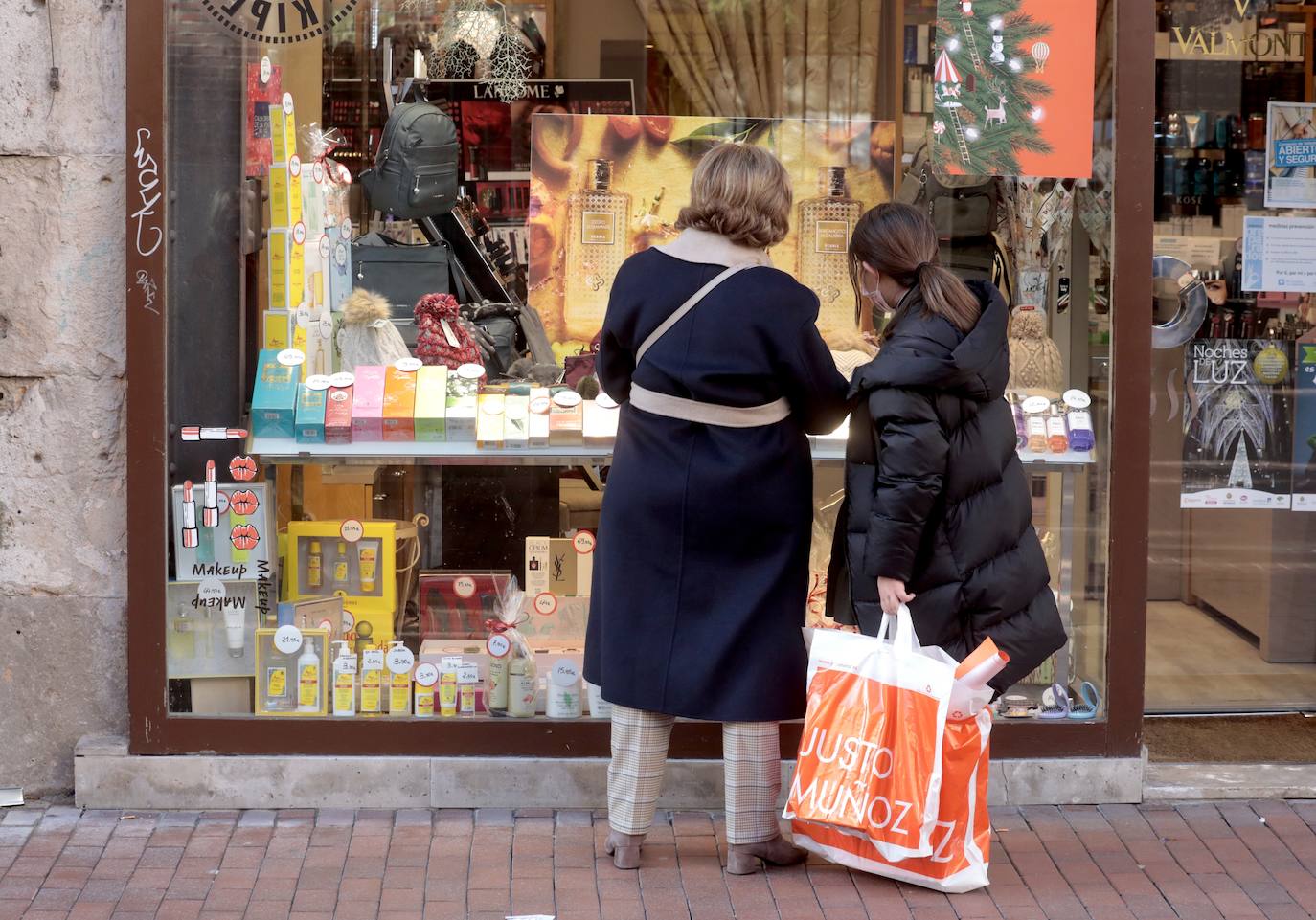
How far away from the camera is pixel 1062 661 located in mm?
4930

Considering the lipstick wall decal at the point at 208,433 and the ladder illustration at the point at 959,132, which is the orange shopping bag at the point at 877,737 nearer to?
the ladder illustration at the point at 959,132

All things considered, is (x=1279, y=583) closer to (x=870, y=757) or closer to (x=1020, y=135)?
(x=1020, y=135)

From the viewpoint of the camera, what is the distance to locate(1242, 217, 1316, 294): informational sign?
602 cm

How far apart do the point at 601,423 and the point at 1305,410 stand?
114 inches

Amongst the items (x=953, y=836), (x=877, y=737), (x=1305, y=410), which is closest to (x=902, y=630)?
(x=877, y=737)

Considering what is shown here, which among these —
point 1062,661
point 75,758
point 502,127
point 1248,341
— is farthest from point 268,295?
point 1248,341

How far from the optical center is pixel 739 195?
400 centimetres

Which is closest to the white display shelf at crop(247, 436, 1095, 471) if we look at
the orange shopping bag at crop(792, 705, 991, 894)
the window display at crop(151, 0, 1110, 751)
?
the window display at crop(151, 0, 1110, 751)

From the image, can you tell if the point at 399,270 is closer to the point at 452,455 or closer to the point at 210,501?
the point at 452,455

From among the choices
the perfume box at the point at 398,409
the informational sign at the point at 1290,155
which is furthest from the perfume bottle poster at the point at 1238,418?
the perfume box at the point at 398,409

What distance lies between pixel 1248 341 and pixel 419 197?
3169 millimetres

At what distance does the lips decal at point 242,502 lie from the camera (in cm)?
483

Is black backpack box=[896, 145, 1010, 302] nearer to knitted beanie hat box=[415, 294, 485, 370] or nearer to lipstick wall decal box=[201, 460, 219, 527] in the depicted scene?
knitted beanie hat box=[415, 294, 485, 370]

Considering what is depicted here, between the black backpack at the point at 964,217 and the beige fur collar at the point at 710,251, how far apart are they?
1.14 m
